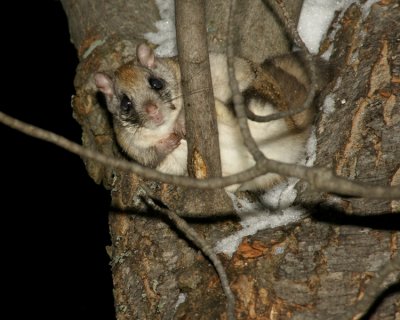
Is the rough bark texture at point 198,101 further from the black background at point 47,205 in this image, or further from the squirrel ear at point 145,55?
the black background at point 47,205

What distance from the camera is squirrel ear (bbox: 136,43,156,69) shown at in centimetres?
332

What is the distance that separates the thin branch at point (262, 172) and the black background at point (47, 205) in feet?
17.5

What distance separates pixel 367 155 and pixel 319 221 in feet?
1.10

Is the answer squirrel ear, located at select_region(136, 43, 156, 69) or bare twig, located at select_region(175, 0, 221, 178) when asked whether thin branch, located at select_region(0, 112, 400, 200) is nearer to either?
bare twig, located at select_region(175, 0, 221, 178)

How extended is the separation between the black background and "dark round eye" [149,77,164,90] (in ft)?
11.4

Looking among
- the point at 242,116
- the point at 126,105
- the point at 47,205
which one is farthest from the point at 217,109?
the point at 47,205

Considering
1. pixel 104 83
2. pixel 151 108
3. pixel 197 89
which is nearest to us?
pixel 197 89

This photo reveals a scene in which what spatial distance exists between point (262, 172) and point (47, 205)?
608 cm

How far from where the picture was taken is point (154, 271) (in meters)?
2.57

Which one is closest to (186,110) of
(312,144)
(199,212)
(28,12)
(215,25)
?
(199,212)

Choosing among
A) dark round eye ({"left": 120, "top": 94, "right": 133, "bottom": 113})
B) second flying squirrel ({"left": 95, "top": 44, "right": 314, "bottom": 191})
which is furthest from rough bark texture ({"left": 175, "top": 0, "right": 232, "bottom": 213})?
dark round eye ({"left": 120, "top": 94, "right": 133, "bottom": 113})

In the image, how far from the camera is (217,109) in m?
2.98

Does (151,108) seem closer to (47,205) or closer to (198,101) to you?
(198,101)

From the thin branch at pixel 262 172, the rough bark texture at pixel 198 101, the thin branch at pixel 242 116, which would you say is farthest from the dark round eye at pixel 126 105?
the thin branch at pixel 262 172
